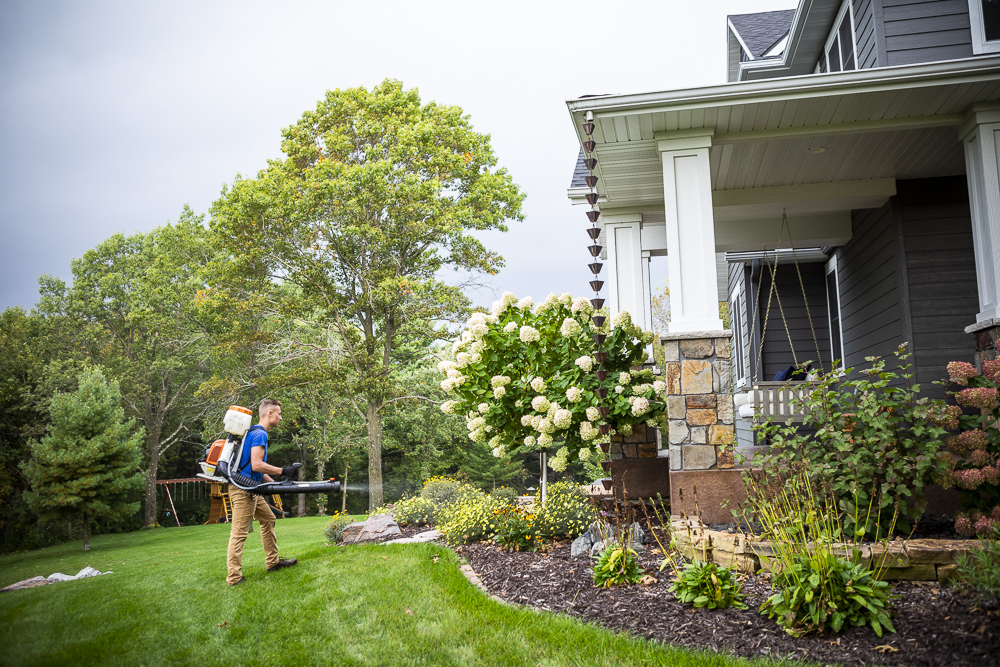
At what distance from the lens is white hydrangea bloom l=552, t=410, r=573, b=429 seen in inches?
223

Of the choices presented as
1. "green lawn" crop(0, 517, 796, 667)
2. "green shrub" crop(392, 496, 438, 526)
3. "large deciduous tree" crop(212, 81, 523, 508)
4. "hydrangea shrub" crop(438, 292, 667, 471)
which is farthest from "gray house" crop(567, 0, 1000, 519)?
"large deciduous tree" crop(212, 81, 523, 508)

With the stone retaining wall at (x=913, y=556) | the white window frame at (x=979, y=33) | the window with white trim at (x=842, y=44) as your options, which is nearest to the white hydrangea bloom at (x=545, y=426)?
the stone retaining wall at (x=913, y=556)

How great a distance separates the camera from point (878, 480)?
3.73m

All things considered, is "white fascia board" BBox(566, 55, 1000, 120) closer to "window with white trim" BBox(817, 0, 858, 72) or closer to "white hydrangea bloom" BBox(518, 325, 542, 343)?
"white hydrangea bloom" BBox(518, 325, 542, 343)

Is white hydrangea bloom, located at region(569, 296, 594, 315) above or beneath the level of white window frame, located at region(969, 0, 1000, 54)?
beneath

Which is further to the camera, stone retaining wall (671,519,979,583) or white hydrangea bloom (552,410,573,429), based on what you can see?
white hydrangea bloom (552,410,573,429)

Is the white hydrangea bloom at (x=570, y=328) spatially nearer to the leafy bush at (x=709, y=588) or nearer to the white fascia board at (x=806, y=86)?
the white fascia board at (x=806, y=86)

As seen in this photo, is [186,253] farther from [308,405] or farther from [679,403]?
[679,403]

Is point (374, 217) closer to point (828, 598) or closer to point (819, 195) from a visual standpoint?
point (819, 195)

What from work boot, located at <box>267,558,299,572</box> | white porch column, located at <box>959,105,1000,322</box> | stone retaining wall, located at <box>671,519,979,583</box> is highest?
white porch column, located at <box>959,105,1000,322</box>

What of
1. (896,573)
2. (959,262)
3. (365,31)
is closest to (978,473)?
(896,573)

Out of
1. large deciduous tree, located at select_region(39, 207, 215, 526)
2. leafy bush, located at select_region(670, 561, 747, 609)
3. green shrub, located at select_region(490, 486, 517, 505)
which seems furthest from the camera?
large deciduous tree, located at select_region(39, 207, 215, 526)

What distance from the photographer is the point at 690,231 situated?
5520 millimetres

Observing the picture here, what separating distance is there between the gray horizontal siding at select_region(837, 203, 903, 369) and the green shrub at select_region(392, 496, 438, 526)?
18.7 ft
